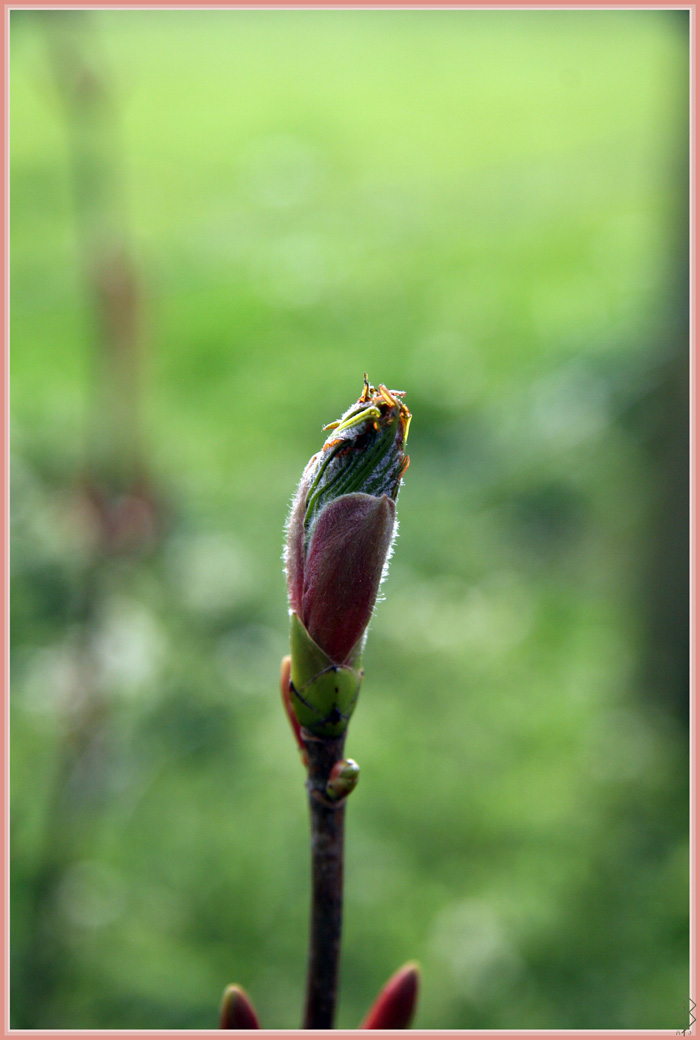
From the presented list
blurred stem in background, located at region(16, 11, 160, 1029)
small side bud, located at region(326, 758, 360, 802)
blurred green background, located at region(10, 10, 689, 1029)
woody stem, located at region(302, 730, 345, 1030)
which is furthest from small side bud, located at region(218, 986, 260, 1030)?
blurred green background, located at region(10, 10, 689, 1029)

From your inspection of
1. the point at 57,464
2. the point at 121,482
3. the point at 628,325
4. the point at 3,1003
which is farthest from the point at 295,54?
the point at 3,1003

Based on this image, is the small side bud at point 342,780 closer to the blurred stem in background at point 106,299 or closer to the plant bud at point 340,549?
the plant bud at point 340,549

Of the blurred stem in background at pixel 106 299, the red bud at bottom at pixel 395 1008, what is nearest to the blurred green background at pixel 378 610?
the blurred stem in background at pixel 106 299

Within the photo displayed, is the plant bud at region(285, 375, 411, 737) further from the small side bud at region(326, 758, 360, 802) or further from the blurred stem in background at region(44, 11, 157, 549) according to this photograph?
the blurred stem in background at region(44, 11, 157, 549)

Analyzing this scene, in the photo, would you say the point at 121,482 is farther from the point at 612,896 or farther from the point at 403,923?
the point at 612,896

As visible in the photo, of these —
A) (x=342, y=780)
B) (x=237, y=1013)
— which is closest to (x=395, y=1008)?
(x=237, y=1013)

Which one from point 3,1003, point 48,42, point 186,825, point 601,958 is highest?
point 48,42

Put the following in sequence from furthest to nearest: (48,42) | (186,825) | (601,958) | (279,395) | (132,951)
→ (279,395), (186,825), (601,958), (132,951), (48,42)

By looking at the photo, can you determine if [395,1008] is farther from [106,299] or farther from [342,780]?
[106,299]
